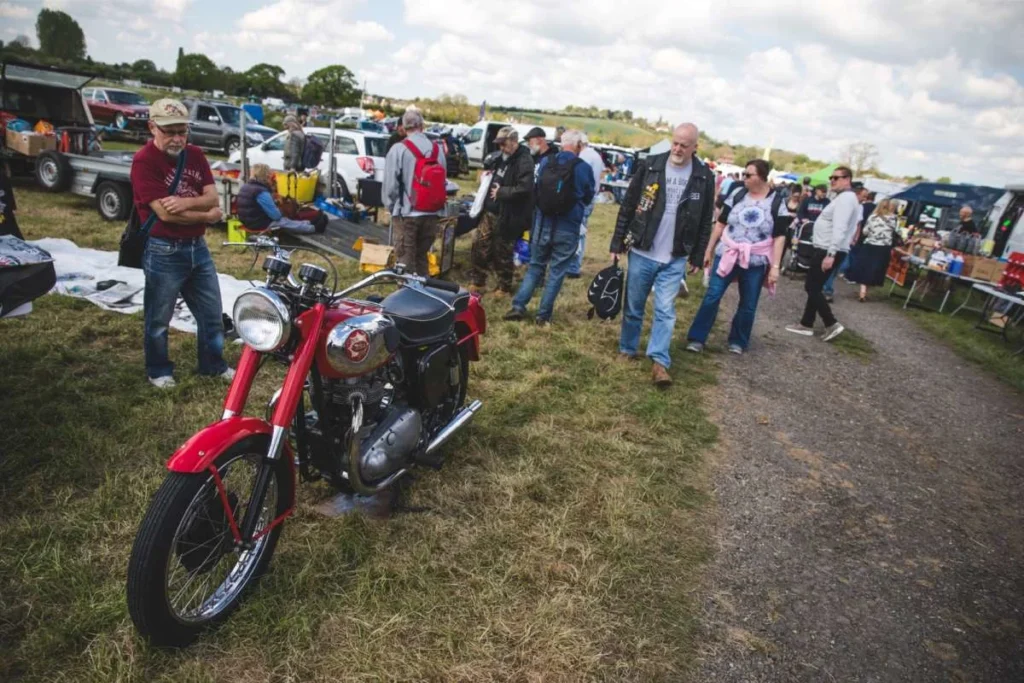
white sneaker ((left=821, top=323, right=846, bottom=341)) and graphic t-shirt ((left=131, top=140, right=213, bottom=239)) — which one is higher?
graphic t-shirt ((left=131, top=140, right=213, bottom=239))

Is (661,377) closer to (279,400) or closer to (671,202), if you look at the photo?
(671,202)

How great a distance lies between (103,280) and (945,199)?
2036 centimetres

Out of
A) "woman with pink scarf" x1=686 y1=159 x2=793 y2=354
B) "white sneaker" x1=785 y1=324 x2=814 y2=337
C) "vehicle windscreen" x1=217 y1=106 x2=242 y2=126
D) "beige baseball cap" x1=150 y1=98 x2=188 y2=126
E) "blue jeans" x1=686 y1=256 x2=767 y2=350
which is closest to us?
"beige baseball cap" x1=150 y1=98 x2=188 y2=126

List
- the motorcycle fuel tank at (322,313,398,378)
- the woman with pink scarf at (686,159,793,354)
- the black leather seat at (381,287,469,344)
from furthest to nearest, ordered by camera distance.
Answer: the woman with pink scarf at (686,159,793,354) → the black leather seat at (381,287,469,344) → the motorcycle fuel tank at (322,313,398,378)

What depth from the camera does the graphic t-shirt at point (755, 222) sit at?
18.1 feet

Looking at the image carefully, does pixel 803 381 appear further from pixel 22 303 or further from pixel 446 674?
pixel 22 303

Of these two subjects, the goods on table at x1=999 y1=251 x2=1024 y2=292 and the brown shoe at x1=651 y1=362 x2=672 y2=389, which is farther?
the goods on table at x1=999 y1=251 x2=1024 y2=292

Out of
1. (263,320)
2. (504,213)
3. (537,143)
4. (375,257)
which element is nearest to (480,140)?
(537,143)

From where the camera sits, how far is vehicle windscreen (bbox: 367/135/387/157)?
13.7 m

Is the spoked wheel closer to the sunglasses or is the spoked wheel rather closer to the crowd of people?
the crowd of people

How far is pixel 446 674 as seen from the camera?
213 cm

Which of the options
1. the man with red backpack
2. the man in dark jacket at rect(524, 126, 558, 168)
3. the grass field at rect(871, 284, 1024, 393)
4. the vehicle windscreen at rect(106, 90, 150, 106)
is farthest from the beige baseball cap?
the vehicle windscreen at rect(106, 90, 150, 106)

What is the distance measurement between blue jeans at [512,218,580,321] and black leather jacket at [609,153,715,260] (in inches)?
34.4

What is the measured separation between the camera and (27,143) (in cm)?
984
